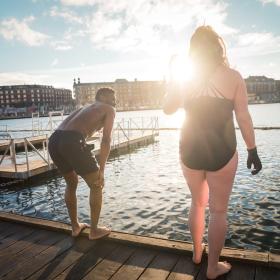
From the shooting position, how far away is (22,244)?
373 centimetres

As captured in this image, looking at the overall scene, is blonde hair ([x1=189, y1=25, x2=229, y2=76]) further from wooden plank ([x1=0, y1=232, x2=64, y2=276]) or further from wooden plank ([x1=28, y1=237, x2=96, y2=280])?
wooden plank ([x1=0, y1=232, x2=64, y2=276])

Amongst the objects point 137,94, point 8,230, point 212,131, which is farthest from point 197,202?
point 137,94

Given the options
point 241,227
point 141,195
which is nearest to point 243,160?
point 141,195

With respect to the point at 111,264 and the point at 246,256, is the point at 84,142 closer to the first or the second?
the point at 111,264

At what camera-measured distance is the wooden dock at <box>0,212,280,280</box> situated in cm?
281

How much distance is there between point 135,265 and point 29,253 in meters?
1.27

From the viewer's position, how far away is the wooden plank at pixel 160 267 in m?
2.80

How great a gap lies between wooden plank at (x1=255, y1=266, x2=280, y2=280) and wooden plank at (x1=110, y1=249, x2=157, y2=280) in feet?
3.32

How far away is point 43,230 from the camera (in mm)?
4168

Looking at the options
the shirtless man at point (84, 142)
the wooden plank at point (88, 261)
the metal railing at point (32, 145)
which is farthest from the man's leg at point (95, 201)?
the metal railing at point (32, 145)

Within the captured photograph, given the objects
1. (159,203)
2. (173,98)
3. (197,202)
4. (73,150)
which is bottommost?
(159,203)

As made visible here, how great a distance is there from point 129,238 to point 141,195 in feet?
18.2

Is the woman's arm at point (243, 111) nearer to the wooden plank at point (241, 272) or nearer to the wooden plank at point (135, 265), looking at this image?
the wooden plank at point (241, 272)

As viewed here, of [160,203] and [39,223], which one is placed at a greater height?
[39,223]
